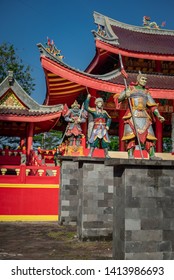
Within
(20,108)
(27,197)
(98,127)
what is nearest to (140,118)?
(98,127)

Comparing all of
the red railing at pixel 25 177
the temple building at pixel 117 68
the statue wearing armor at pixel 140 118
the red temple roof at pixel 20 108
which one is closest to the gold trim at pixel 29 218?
the red railing at pixel 25 177

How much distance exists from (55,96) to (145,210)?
10851 millimetres

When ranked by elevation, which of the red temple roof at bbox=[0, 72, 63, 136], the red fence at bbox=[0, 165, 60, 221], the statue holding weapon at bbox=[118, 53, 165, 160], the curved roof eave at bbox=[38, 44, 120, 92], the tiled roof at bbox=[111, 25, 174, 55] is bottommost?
the red fence at bbox=[0, 165, 60, 221]

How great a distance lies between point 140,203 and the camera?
4641 millimetres

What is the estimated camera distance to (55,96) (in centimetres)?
1480

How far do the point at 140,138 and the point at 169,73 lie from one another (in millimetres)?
10621

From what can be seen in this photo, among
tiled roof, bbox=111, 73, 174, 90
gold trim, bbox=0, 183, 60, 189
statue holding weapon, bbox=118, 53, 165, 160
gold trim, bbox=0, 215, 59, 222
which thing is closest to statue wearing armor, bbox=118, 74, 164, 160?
statue holding weapon, bbox=118, 53, 165, 160

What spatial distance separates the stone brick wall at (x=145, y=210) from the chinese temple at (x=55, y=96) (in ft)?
14.2

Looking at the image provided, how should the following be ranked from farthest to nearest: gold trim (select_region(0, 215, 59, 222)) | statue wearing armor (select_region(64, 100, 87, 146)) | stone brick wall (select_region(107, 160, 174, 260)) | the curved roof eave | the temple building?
the temple building, the curved roof eave, statue wearing armor (select_region(64, 100, 87, 146)), gold trim (select_region(0, 215, 59, 222)), stone brick wall (select_region(107, 160, 174, 260))

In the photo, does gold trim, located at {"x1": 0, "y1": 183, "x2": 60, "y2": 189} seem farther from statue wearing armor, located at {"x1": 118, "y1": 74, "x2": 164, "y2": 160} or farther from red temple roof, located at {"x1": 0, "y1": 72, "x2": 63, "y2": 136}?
statue wearing armor, located at {"x1": 118, "y1": 74, "x2": 164, "y2": 160}

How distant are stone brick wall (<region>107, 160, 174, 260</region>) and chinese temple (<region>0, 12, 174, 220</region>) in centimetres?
433

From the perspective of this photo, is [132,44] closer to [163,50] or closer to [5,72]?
[163,50]

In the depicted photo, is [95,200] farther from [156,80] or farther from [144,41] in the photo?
[144,41]

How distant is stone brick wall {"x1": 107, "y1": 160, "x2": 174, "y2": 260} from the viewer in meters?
4.55
